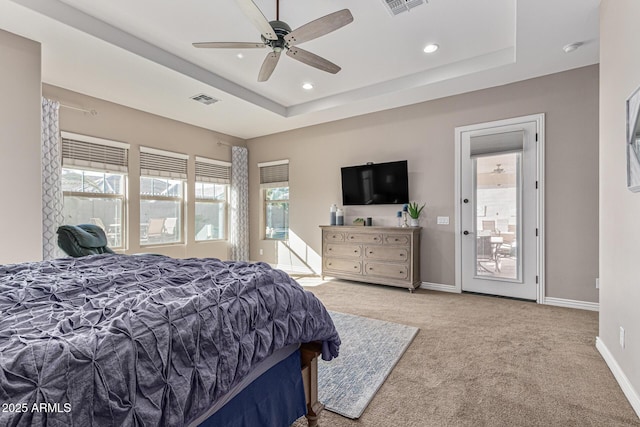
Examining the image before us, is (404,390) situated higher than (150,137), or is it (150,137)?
(150,137)

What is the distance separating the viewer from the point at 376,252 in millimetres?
4637

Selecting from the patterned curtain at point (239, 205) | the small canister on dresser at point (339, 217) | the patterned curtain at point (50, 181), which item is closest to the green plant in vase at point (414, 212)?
the small canister on dresser at point (339, 217)

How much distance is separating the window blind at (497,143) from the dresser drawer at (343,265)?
234cm

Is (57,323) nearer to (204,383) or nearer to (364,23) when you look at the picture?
(204,383)

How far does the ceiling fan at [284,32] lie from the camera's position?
2.17 m

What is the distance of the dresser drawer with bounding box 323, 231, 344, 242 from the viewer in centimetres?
500

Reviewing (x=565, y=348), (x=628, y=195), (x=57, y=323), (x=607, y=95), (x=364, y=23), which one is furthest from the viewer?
(x=364, y=23)

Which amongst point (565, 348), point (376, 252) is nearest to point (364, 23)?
point (376, 252)

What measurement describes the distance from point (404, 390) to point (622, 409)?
Answer: 4.11 ft

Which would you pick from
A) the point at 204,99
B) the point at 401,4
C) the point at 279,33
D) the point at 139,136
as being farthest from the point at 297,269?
the point at 401,4

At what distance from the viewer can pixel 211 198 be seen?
6.09m

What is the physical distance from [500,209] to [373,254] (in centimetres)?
183

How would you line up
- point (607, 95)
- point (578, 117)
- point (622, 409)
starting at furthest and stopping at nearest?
point (578, 117) → point (607, 95) → point (622, 409)

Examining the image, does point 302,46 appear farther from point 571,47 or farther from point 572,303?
point 572,303
